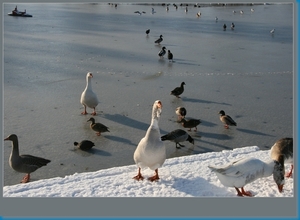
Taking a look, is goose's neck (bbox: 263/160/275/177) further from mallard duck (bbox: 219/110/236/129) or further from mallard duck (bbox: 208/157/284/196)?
mallard duck (bbox: 219/110/236/129)

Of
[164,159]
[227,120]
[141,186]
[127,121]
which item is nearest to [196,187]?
[164,159]

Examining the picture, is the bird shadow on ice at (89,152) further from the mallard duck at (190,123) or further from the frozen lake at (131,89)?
the mallard duck at (190,123)

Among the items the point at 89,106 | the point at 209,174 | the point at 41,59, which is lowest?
the point at 209,174

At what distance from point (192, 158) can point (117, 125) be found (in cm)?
208

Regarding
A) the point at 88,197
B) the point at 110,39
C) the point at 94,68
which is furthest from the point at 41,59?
the point at 88,197

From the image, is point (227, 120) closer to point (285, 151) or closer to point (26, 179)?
point (285, 151)

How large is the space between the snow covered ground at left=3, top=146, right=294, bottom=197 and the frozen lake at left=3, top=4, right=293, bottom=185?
56 centimetres

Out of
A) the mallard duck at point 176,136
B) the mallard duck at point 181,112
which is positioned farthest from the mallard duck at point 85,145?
the mallard duck at point 181,112

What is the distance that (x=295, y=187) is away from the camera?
156 inches

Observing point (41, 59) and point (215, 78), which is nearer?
point (215, 78)

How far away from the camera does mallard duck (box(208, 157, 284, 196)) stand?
4.18 meters

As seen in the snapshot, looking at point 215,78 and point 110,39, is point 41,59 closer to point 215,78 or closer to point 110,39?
point 110,39

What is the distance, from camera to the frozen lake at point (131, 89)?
6.45 metres

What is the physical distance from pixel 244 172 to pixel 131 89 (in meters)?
5.46
